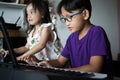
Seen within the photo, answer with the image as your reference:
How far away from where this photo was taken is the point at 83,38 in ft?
3.14

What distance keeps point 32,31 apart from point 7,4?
1.01 metres

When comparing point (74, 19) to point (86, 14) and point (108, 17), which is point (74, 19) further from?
point (108, 17)

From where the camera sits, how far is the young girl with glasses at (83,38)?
0.84 m

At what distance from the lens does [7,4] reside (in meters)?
2.60

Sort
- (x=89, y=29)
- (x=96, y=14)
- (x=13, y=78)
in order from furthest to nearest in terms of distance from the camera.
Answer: (x=96, y=14) → (x=89, y=29) → (x=13, y=78)

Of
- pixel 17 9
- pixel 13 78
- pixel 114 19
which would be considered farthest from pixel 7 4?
pixel 13 78

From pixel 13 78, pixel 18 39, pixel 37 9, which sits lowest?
pixel 18 39

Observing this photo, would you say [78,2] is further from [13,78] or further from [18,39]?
[18,39]

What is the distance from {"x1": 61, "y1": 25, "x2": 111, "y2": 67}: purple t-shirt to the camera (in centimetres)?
85

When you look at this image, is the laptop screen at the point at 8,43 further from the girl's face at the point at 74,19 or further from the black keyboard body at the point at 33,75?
the girl's face at the point at 74,19

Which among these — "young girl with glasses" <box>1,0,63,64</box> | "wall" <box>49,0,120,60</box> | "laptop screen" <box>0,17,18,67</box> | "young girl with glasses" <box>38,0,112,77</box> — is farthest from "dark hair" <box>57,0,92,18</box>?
"wall" <box>49,0,120,60</box>

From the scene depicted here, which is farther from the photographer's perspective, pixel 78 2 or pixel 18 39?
pixel 18 39

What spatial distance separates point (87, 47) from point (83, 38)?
0.05m

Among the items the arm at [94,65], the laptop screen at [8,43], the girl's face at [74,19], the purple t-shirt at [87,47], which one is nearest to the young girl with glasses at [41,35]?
Answer: the purple t-shirt at [87,47]
